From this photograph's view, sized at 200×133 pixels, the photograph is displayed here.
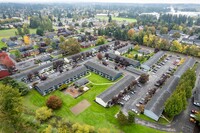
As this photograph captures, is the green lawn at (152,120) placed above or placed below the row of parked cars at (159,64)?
below

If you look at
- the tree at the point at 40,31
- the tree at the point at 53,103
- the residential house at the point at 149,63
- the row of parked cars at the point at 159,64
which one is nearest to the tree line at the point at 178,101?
the row of parked cars at the point at 159,64

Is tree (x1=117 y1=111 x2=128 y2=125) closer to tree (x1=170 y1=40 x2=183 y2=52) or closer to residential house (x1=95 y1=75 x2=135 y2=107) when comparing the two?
residential house (x1=95 y1=75 x2=135 y2=107)

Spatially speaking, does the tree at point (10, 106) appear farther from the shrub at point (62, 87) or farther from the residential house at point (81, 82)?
the residential house at point (81, 82)

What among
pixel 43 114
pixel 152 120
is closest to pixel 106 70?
pixel 152 120

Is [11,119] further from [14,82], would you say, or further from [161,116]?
[161,116]

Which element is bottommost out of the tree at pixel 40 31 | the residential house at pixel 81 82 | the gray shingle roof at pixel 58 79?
the residential house at pixel 81 82

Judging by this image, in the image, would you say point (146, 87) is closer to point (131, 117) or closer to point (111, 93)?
point (111, 93)

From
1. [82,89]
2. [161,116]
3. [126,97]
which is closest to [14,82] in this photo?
[82,89]

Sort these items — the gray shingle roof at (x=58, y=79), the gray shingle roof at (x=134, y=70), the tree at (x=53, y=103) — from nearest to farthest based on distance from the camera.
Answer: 1. the tree at (x=53, y=103)
2. the gray shingle roof at (x=58, y=79)
3. the gray shingle roof at (x=134, y=70)
